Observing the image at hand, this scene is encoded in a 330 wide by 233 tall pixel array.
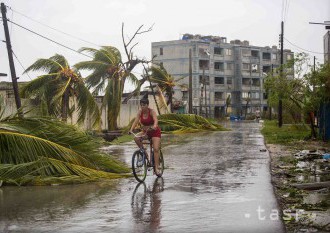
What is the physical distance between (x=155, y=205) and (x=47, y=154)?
373 cm

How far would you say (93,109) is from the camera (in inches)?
832

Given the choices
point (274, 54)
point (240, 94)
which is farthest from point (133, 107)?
point (274, 54)

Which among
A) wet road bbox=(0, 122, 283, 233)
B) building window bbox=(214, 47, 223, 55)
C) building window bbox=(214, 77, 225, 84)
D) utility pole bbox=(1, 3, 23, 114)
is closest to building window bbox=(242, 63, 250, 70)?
building window bbox=(214, 77, 225, 84)

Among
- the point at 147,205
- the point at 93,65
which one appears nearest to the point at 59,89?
the point at 93,65

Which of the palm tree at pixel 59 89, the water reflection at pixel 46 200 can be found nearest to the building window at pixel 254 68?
the palm tree at pixel 59 89

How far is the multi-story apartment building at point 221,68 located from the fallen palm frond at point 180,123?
5152cm

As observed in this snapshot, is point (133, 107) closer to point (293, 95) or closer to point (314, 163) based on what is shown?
point (293, 95)

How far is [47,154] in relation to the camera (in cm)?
1059

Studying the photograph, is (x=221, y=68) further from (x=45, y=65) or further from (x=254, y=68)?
(x=45, y=65)

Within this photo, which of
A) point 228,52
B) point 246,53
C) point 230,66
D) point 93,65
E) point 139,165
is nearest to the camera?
point 139,165

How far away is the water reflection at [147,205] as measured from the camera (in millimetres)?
6547

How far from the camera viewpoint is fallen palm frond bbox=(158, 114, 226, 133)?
30.6 meters

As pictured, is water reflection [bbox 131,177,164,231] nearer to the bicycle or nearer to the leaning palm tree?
the bicycle

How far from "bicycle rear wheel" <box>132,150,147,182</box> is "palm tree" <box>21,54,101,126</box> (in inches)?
436
